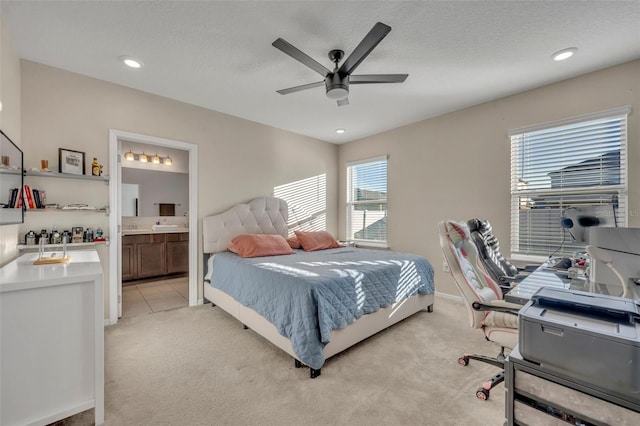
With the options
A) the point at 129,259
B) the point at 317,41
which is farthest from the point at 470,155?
the point at 129,259

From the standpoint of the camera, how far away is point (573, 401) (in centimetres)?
90

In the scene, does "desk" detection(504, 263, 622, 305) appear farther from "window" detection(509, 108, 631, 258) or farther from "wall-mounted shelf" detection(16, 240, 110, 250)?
"wall-mounted shelf" detection(16, 240, 110, 250)

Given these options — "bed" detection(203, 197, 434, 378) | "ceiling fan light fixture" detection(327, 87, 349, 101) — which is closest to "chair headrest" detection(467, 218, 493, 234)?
"bed" detection(203, 197, 434, 378)

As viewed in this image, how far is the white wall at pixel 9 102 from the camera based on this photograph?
1.99m

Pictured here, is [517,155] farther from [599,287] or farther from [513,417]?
[513,417]

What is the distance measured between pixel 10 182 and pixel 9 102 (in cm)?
84

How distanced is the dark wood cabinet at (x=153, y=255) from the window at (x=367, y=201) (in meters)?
3.23

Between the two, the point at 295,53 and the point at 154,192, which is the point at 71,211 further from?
the point at 295,53

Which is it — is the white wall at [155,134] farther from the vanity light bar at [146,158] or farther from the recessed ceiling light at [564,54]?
the recessed ceiling light at [564,54]

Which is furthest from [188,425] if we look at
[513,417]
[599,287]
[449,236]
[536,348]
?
[599,287]

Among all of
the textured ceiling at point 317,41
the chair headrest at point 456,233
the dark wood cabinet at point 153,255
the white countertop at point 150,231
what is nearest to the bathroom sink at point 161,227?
the white countertop at point 150,231

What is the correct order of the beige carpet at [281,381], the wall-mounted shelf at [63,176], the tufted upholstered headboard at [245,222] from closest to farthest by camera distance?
the beige carpet at [281,381]
the wall-mounted shelf at [63,176]
the tufted upholstered headboard at [245,222]

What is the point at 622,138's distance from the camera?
2605 mm

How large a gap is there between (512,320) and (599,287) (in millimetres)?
497
